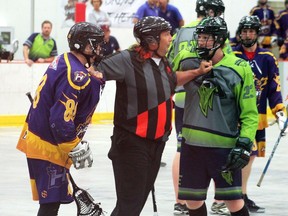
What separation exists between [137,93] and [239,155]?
78 cm

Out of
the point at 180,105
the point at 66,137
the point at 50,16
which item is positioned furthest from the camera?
the point at 50,16

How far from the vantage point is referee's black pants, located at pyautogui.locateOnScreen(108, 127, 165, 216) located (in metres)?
6.86

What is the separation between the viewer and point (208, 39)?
7219 mm

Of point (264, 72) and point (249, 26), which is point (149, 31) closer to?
point (249, 26)

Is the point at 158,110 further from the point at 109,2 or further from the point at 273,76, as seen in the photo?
the point at 109,2

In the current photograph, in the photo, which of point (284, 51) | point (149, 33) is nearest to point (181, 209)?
point (149, 33)

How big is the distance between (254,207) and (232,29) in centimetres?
1417

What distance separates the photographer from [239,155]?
7.05 meters

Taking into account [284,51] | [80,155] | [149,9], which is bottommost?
[284,51]

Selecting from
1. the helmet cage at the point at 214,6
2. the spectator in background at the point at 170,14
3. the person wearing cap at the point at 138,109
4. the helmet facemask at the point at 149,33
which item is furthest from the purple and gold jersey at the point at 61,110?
the spectator in background at the point at 170,14

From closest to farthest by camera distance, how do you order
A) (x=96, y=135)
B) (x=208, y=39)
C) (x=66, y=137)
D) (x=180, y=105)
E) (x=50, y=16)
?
(x=66, y=137) → (x=208, y=39) → (x=180, y=105) → (x=96, y=135) → (x=50, y=16)

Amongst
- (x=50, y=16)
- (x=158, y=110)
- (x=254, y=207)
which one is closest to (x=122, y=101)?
(x=158, y=110)

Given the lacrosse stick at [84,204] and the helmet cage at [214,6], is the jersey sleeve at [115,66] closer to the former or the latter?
the lacrosse stick at [84,204]

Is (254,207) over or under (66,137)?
under
